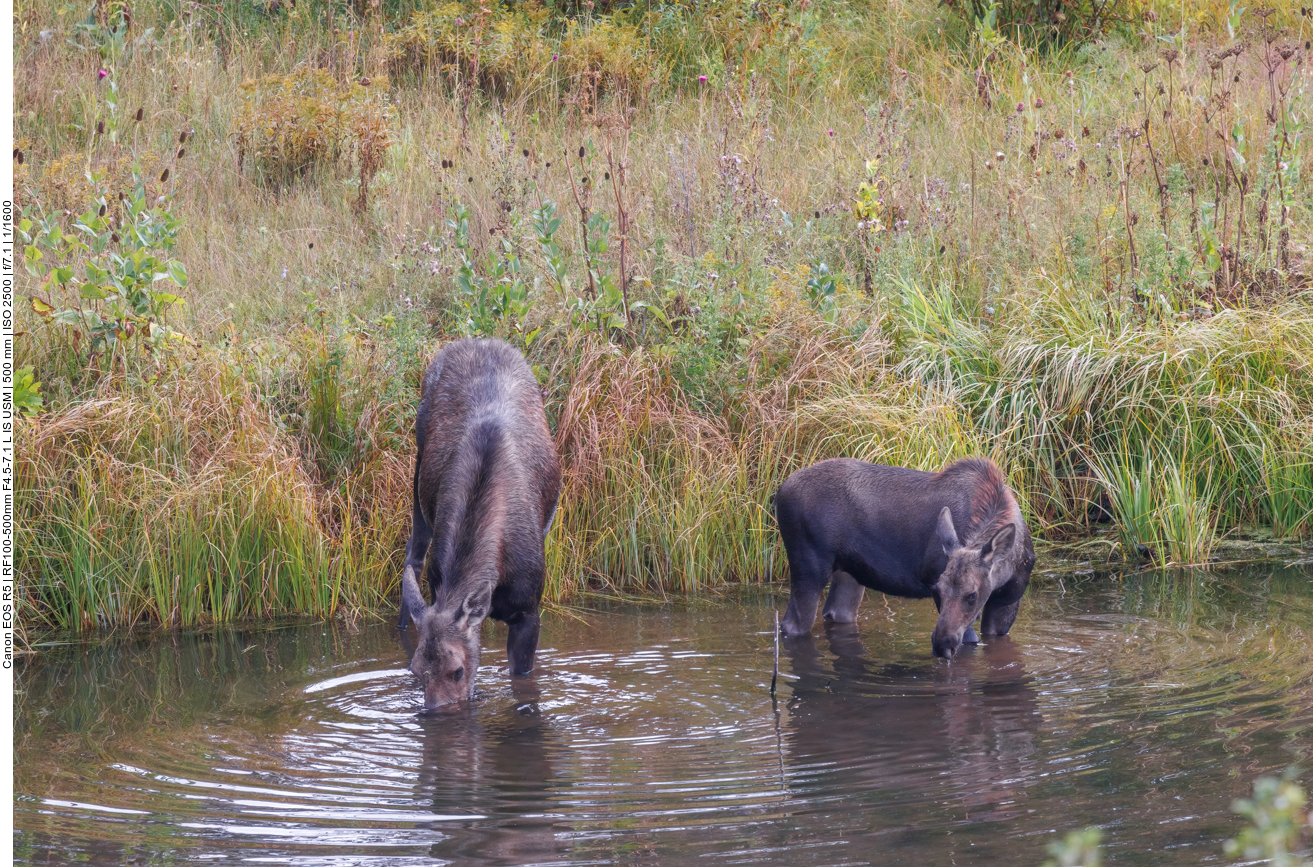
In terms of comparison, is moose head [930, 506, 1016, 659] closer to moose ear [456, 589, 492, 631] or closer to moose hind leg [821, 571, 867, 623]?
moose hind leg [821, 571, 867, 623]

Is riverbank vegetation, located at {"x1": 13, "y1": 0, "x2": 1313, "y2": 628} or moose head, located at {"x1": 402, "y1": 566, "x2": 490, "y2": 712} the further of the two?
riverbank vegetation, located at {"x1": 13, "y1": 0, "x2": 1313, "y2": 628}

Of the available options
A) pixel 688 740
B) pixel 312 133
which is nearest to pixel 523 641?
pixel 688 740

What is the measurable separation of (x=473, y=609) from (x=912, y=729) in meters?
2.06

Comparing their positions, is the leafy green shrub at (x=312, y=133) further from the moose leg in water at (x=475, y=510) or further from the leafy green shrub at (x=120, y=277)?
the moose leg in water at (x=475, y=510)

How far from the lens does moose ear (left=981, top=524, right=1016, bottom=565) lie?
23.7 feet

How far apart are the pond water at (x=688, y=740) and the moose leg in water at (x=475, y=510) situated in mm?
304

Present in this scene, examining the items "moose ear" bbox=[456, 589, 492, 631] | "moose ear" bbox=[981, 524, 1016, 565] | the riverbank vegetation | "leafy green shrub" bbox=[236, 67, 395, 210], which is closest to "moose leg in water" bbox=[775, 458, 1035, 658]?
"moose ear" bbox=[981, 524, 1016, 565]

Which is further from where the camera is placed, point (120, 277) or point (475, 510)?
point (120, 277)

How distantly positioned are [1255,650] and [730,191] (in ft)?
17.2

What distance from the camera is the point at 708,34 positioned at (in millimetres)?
16500

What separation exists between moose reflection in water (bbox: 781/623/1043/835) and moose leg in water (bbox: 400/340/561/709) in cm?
148

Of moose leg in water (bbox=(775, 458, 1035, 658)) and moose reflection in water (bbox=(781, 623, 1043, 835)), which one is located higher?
moose leg in water (bbox=(775, 458, 1035, 658))

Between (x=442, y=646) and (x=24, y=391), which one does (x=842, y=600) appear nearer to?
(x=442, y=646)

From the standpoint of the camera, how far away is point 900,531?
25.4 feet
